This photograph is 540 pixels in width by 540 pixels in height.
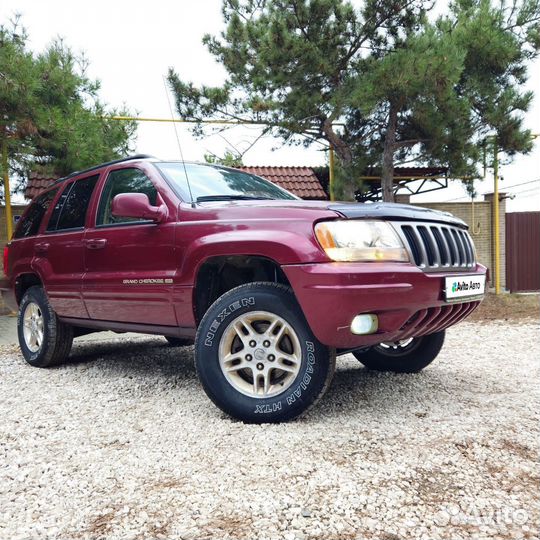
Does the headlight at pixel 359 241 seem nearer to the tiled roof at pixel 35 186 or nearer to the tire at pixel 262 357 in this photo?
the tire at pixel 262 357

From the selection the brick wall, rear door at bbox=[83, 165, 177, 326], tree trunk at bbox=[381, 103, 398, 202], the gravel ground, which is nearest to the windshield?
rear door at bbox=[83, 165, 177, 326]

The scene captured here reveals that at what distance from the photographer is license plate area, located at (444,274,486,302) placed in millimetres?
3186

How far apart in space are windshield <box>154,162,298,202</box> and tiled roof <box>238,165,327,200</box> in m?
9.03

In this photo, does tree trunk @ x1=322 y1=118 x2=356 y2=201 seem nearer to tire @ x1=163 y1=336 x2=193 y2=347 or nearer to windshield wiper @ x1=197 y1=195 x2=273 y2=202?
tire @ x1=163 y1=336 x2=193 y2=347

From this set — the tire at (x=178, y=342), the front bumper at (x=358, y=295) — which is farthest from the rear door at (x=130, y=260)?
the tire at (x=178, y=342)

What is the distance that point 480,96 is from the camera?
1017 centimetres

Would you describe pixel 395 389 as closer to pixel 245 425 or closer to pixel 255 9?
pixel 245 425

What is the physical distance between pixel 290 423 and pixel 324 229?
110cm

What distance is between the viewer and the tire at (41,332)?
5.06 metres

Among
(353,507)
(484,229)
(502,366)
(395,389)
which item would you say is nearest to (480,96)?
(484,229)

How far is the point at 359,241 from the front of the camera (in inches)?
117

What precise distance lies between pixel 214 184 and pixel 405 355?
2029 millimetres

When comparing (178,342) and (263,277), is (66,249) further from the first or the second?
(263,277)

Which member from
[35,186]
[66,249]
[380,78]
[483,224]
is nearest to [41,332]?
[66,249]
